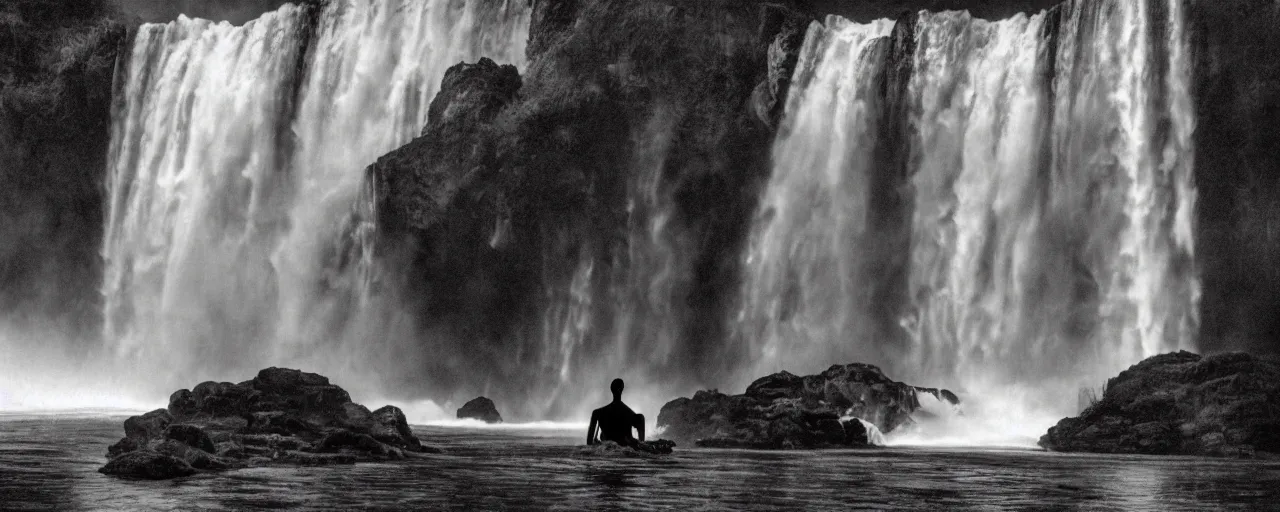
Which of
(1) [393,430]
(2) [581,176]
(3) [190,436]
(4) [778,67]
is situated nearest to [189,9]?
(2) [581,176]

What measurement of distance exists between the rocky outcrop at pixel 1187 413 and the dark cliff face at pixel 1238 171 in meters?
11.3

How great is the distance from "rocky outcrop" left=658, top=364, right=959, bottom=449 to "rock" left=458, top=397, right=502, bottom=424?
48.3 ft

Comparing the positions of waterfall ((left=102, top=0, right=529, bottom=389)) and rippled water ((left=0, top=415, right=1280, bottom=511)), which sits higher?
waterfall ((left=102, top=0, right=529, bottom=389))

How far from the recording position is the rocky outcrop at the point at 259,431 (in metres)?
26.8

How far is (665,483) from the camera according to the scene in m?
24.0

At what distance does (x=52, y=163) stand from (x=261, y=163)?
11.9m

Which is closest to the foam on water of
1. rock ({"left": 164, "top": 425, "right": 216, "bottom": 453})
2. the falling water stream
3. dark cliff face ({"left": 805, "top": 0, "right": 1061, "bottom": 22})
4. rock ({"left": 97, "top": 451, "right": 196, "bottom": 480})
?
the falling water stream

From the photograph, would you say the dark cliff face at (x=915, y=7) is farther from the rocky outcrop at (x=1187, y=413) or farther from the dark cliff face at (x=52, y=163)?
the dark cliff face at (x=52, y=163)

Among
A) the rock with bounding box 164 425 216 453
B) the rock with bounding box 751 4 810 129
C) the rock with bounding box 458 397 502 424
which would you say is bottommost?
the rock with bounding box 164 425 216 453

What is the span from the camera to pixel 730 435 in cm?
4022

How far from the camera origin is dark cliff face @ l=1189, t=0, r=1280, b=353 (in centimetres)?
5269

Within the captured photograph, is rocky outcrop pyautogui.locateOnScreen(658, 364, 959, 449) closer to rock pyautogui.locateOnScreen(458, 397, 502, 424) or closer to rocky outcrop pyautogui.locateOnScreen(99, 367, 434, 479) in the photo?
rocky outcrop pyautogui.locateOnScreen(99, 367, 434, 479)

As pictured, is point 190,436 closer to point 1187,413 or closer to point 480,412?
point 1187,413

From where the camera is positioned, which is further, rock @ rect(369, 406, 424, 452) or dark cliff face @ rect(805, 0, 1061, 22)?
dark cliff face @ rect(805, 0, 1061, 22)
